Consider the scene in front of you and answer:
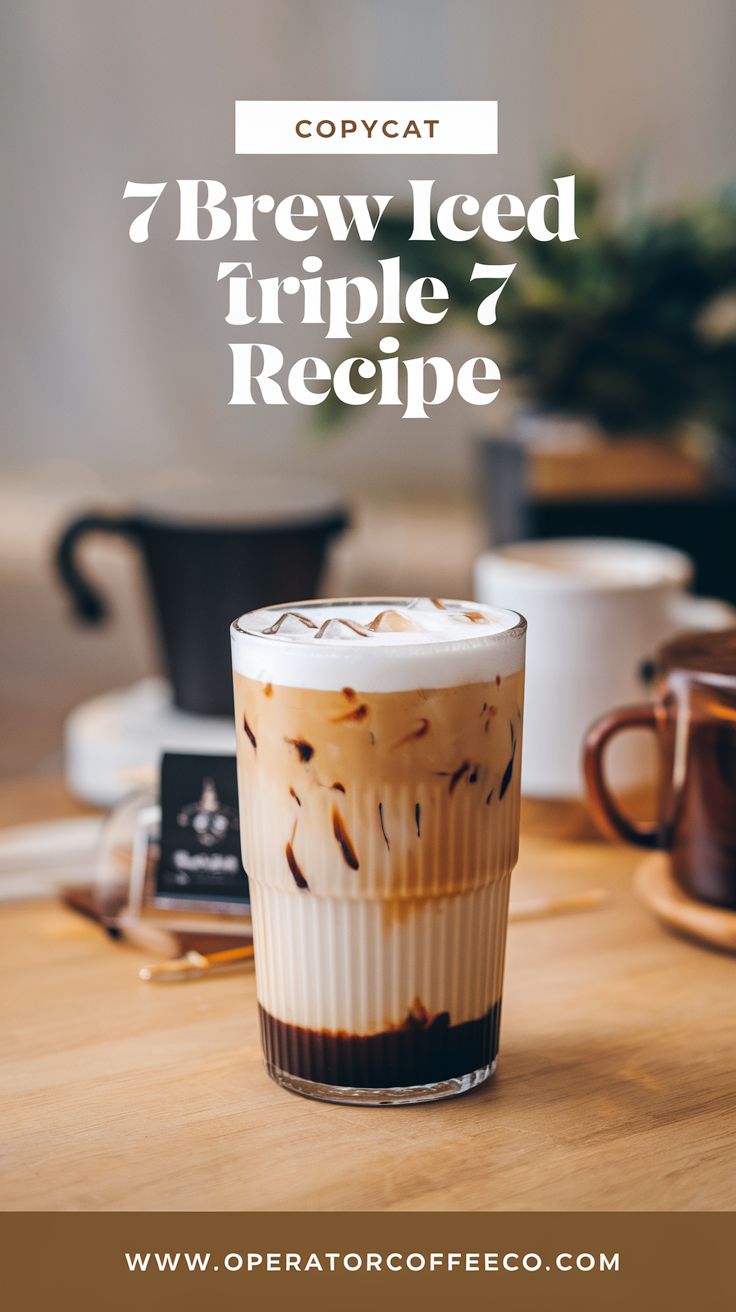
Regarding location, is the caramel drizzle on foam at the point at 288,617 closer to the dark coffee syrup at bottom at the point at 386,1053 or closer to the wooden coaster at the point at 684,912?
the dark coffee syrup at bottom at the point at 386,1053

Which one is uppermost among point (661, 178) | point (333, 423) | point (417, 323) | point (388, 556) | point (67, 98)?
point (67, 98)

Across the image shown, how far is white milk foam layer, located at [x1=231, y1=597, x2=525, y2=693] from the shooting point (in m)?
0.51

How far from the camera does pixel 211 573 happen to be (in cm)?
96

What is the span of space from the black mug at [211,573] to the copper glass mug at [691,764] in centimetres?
31

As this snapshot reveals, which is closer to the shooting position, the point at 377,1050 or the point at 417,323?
the point at 377,1050

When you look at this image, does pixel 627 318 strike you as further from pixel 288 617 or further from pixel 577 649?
pixel 288 617

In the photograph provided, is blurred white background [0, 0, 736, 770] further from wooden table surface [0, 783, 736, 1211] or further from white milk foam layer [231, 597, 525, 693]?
white milk foam layer [231, 597, 525, 693]

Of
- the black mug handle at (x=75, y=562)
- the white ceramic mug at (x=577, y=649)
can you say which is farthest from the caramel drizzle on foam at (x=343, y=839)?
the black mug handle at (x=75, y=562)

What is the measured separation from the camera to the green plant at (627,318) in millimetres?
1317

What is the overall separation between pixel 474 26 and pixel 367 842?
1.34 m

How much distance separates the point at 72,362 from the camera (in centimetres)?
170

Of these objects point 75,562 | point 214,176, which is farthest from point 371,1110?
point 214,176
